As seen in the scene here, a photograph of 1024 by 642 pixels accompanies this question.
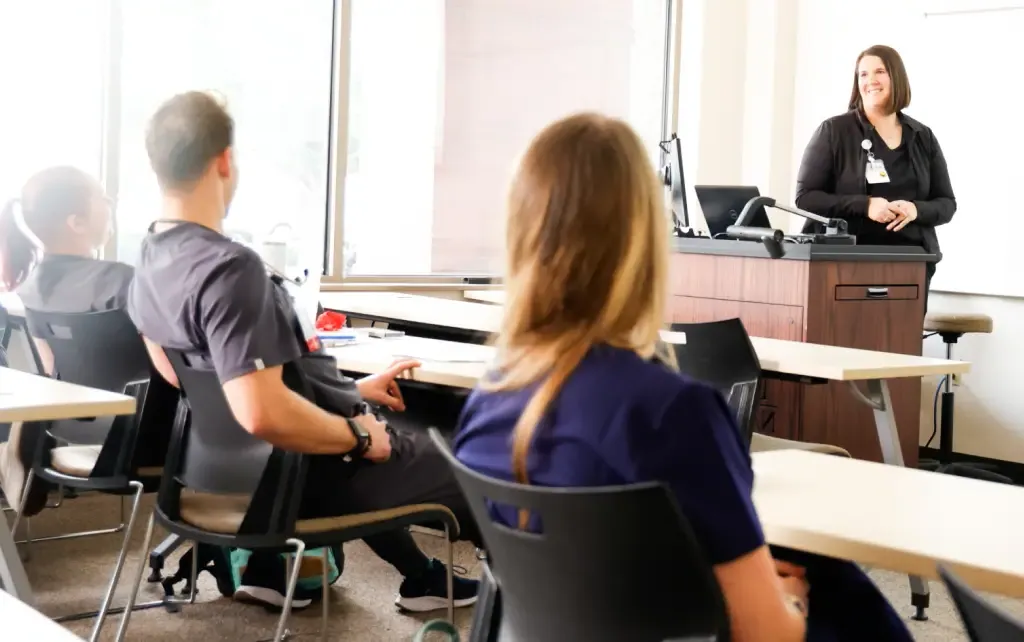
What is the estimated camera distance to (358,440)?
8.20 ft

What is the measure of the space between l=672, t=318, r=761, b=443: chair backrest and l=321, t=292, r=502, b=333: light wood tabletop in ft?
3.19

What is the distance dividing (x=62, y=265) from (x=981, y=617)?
306cm

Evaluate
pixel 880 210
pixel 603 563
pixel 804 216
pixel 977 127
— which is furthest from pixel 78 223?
pixel 977 127

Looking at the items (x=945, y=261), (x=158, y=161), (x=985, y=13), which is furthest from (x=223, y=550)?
(x=985, y=13)

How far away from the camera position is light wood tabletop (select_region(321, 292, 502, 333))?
4238 mm

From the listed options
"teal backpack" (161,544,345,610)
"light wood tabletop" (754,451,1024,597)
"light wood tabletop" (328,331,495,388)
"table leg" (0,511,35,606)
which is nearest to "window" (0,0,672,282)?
"light wood tabletop" (328,331,495,388)

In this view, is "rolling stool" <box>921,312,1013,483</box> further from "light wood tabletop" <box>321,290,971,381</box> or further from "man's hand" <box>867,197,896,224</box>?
"light wood tabletop" <box>321,290,971,381</box>

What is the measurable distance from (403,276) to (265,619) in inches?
112

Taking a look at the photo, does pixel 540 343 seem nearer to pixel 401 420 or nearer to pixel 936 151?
pixel 401 420

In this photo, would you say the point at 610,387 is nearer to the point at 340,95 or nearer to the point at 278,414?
the point at 278,414

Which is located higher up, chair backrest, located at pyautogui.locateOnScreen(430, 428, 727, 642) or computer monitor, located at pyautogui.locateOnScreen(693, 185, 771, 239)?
computer monitor, located at pyautogui.locateOnScreen(693, 185, 771, 239)

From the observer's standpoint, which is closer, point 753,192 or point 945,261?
point 753,192

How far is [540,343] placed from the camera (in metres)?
1.39

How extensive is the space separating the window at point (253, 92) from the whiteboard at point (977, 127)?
2.87 m
